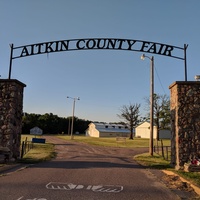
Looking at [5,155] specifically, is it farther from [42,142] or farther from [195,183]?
[42,142]

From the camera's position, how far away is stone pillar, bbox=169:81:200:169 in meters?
13.3

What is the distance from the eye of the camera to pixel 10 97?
1473cm

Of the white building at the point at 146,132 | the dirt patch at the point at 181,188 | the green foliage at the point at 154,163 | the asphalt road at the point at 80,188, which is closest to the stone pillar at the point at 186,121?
the green foliage at the point at 154,163

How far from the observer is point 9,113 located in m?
14.5

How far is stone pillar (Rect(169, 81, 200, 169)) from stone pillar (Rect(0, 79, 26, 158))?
321 inches

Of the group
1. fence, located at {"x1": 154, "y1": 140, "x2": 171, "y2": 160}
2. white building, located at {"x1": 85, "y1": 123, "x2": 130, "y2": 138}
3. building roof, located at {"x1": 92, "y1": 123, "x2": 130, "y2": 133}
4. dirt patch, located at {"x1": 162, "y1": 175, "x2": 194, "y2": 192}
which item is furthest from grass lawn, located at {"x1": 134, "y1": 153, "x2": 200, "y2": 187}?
building roof, located at {"x1": 92, "y1": 123, "x2": 130, "y2": 133}

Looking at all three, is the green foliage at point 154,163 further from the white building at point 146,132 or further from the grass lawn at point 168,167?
the white building at point 146,132

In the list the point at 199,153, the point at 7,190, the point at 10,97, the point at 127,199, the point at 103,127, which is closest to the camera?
the point at 127,199

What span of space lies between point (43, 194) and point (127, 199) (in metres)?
2.05

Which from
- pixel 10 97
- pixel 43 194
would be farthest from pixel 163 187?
pixel 10 97

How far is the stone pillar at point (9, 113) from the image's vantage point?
47.2ft

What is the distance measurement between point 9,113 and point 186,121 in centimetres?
876

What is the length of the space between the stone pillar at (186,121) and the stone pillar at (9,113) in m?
8.15

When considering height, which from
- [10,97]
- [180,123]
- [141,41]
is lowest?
[180,123]
